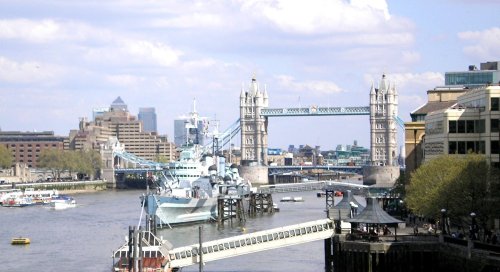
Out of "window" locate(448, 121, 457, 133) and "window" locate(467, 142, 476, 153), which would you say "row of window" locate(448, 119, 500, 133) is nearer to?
"window" locate(448, 121, 457, 133)

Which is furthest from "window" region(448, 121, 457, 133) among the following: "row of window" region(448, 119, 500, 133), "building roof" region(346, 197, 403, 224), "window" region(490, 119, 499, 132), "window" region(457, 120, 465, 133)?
"building roof" region(346, 197, 403, 224)

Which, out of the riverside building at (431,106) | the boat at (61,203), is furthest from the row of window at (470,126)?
the boat at (61,203)

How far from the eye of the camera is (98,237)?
94875 mm

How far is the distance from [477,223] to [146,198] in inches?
1890

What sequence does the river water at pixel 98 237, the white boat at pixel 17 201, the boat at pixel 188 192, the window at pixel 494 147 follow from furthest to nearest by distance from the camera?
the white boat at pixel 17 201
the boat at pixel 188 192
the river water at pixel 98 237
the window at pixel 494 147

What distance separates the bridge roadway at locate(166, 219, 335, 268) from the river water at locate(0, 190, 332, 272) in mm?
3952

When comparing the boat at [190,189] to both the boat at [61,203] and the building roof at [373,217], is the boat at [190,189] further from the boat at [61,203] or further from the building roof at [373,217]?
the building roof at [373,217]

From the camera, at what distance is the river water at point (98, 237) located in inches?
2840

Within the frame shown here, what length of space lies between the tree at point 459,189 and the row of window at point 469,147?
2.92 metres

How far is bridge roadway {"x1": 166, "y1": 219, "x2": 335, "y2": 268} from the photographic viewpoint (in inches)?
2323

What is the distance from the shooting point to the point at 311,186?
17750 cm

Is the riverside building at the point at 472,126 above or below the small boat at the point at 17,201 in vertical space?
above

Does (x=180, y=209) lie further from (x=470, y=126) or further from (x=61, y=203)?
(x=470, y=126)

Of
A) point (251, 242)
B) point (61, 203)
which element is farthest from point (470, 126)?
point (61, 203)
